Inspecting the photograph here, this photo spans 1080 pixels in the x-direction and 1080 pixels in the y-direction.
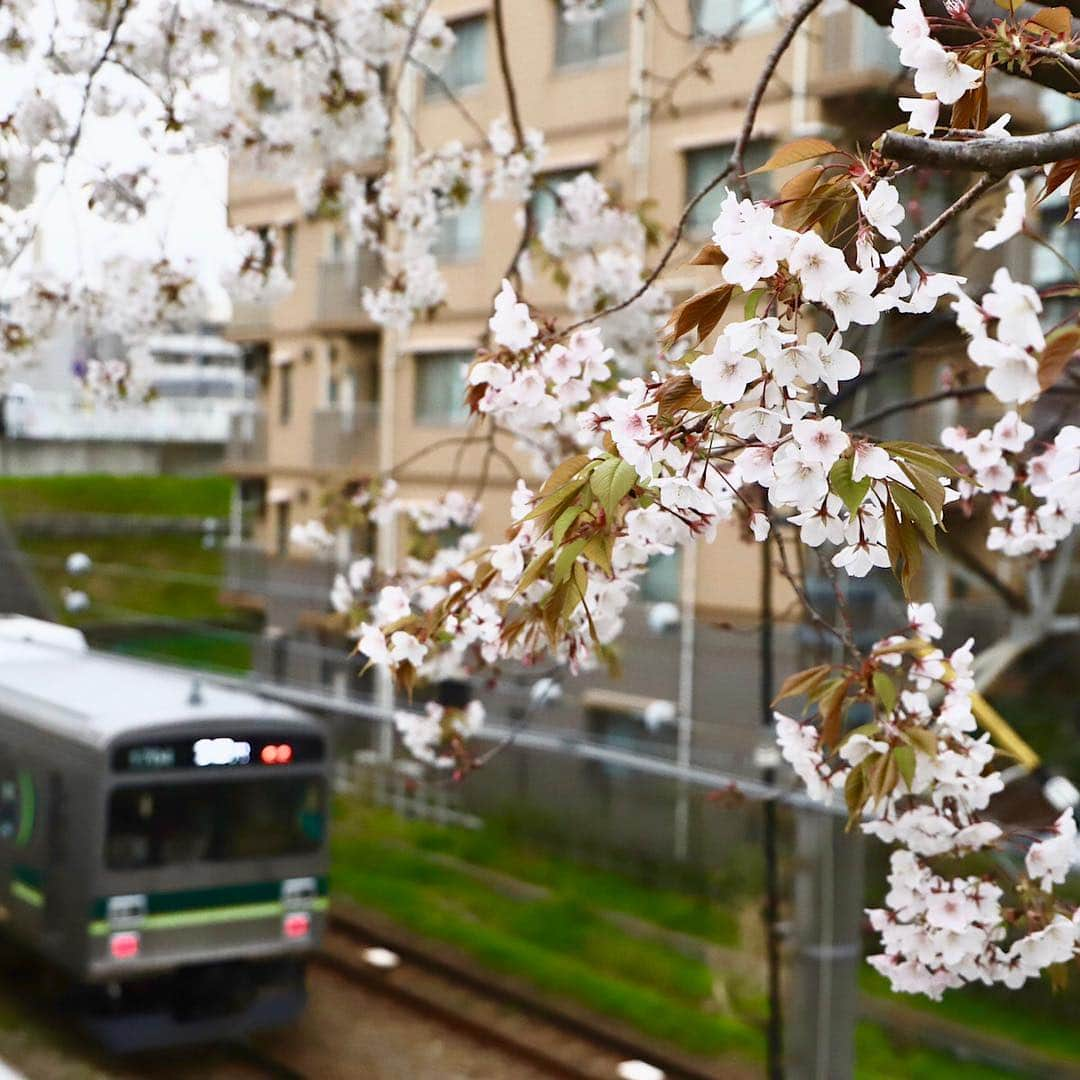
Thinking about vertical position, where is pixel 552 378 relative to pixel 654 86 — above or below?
below

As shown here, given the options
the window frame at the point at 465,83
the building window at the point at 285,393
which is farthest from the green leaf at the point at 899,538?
the building window at the point at 285,393

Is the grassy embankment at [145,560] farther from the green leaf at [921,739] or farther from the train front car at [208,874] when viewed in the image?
the green leaf at [921,739]

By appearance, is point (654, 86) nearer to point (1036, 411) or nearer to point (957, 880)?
point (1036, 411)

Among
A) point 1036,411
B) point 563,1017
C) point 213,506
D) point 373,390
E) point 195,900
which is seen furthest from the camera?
point 213,506

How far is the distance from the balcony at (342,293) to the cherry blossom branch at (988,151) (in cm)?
1166

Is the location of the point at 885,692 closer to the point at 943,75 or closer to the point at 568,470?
the point at 568,470

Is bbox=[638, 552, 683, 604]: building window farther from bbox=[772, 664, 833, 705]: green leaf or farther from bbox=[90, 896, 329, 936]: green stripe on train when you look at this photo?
bbox=[772, 664, 833, 705]: green leaf

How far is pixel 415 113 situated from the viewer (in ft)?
38.5

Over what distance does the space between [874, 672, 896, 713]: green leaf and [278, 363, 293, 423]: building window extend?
12.4 metres

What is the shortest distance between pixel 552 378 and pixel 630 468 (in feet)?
2.27

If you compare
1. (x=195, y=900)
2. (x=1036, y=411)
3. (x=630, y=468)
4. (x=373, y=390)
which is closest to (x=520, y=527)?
(x=630, y=468)

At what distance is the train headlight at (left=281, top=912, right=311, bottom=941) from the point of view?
7441 millimetres

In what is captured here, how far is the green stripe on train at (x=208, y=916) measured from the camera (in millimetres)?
6859

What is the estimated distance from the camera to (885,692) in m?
2.06
